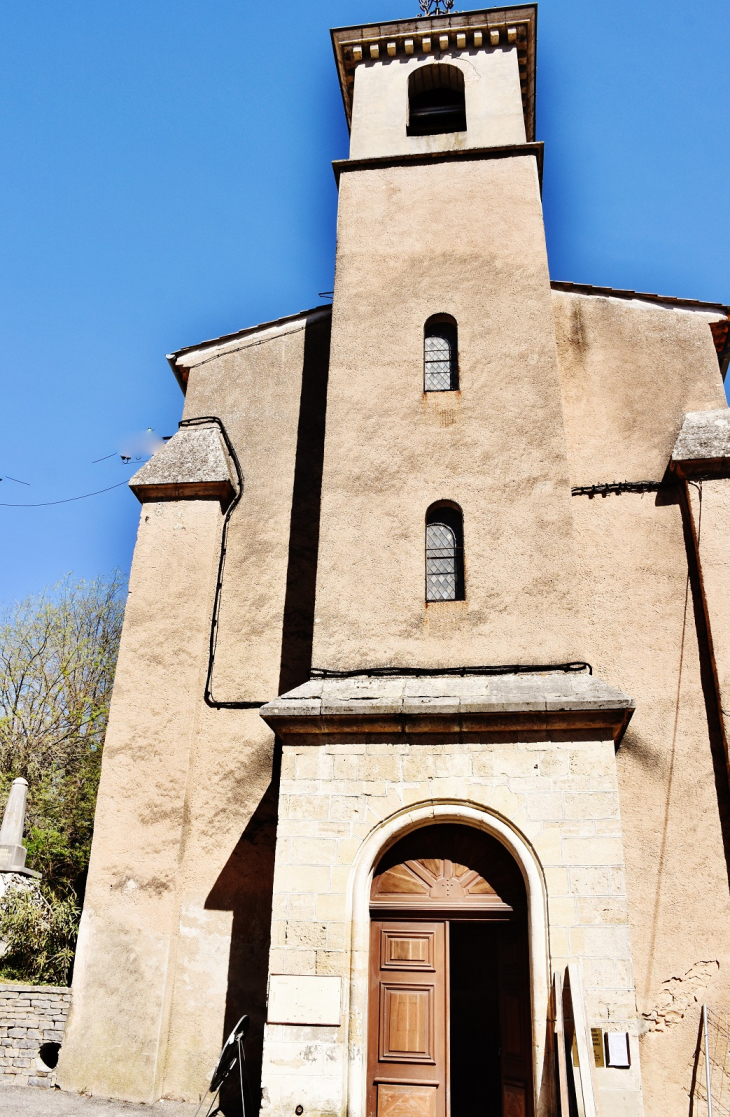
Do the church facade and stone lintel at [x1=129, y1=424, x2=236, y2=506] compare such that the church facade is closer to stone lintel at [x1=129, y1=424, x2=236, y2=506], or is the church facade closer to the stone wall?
stone lintel at [x1=129, y1=424, x2=236, y2=506]

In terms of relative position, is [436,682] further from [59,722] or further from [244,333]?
[59,722]

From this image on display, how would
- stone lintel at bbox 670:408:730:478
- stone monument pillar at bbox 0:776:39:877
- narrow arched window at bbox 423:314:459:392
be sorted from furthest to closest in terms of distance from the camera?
stone monument pillar at bbox 0:776:39:877 < narrow arched window at bbox 423:314:459:392 < stone lintel at bbox 670:408:730:478

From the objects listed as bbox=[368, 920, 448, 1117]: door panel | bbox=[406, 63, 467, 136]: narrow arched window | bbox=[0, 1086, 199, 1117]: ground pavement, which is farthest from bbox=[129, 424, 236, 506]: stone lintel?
bbox=[0, 1086, 199, 1117]: ground pavement

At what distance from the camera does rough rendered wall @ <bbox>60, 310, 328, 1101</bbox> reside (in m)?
8.59

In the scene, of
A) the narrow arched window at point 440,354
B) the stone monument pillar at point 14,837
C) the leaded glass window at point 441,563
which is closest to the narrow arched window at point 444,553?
the leaded glass window at point 441,563

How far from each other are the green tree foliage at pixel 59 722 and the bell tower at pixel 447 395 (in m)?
7.56

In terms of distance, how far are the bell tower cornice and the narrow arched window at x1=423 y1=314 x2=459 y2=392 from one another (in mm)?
4578

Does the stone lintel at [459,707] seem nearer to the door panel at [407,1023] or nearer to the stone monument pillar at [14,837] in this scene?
the door panel at [407,1023]

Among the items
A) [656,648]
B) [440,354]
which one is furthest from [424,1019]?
[440,354]

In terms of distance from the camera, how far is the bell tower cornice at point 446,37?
13258 mm

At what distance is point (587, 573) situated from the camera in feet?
32.7

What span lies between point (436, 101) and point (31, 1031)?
44.4 ft

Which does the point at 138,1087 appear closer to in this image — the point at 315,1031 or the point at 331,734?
the point at 315,1031

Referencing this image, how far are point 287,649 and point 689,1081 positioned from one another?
5.74 meters
